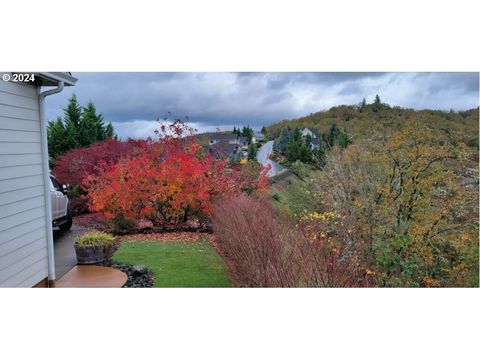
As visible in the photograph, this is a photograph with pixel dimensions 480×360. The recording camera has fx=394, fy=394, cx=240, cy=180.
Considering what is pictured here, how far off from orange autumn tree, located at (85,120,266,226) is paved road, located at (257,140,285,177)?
0.20 m

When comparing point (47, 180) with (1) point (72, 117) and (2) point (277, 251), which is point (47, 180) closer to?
(1) point (72, 117)

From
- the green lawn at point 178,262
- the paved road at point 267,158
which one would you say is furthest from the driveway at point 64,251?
the paved road at point 267,158

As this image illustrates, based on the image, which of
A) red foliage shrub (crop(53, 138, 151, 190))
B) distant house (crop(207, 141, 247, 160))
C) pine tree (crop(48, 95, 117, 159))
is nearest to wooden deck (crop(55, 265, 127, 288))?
red foliage shrub (crop(53, 138, 151, 190))

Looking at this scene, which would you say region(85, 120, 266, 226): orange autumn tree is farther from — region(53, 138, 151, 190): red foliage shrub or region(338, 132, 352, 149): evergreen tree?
region(338, 132, 352, 149): evergreen tree

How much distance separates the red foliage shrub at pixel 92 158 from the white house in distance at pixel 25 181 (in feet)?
1.65

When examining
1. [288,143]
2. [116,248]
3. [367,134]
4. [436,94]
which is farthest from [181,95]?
[436,94]

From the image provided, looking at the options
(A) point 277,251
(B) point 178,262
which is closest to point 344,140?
(A) point 277,251

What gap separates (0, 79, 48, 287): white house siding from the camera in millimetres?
3670

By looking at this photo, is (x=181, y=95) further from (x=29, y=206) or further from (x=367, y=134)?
(x=367, y=134)

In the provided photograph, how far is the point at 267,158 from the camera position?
540 centimetres

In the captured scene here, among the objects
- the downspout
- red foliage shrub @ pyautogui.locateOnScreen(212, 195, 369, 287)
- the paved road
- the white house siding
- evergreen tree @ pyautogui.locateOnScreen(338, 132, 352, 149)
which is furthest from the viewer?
evergreen tree @ pyautogui.locateOnScreen(338, 132, 352, 149)
